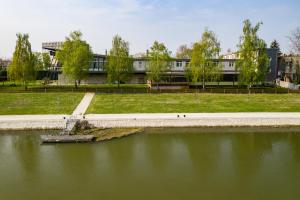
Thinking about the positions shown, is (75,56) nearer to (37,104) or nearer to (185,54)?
(37,104)

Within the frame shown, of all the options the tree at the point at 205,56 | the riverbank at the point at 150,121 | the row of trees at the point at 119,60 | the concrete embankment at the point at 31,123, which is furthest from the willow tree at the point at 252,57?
the concrete embankment at the point at 31,123

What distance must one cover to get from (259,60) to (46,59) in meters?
43.9

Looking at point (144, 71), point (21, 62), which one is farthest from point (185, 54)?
point (21, 62)

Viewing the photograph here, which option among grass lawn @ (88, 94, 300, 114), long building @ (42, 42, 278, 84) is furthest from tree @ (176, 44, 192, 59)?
grass lawn @ (88, 94, 300, 114)

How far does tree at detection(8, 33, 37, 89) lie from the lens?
40.4 metres

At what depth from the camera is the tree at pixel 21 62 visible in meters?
40.4

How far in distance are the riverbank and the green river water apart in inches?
36.8

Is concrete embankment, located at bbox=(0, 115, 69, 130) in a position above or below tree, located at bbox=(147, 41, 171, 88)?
below

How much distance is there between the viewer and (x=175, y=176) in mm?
13742

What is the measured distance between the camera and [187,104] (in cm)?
2862

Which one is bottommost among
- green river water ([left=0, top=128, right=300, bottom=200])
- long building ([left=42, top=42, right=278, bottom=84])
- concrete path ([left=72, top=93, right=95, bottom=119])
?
green river water ([left=0, top=128, right=300, bottom=200])

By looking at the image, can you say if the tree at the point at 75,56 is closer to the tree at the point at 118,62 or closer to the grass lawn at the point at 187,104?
the tree at the point at 118,62

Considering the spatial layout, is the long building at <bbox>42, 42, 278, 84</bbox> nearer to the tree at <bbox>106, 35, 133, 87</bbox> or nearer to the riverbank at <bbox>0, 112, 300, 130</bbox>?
the tree at <bbox>106, 35, 133, 87</bbox>

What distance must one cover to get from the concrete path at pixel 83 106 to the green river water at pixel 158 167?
12.7 feet
